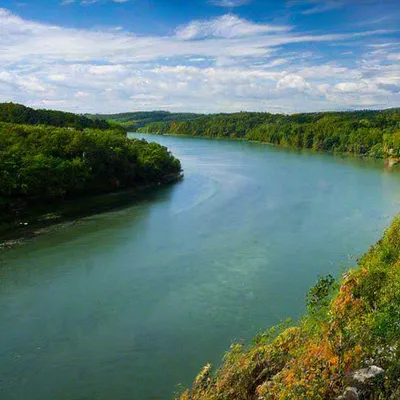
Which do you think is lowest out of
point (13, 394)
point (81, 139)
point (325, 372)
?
point (13, 394)

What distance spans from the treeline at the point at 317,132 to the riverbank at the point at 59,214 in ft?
117

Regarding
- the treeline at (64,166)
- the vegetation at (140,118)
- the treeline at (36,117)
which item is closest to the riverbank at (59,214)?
the treeline at (64,166)

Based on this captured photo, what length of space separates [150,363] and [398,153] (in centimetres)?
4794

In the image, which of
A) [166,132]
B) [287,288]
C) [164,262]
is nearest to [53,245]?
[164,262]

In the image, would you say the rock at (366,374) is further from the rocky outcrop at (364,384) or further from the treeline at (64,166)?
the treeline at (64,166)

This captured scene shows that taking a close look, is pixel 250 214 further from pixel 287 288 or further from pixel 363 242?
pixel 287 288

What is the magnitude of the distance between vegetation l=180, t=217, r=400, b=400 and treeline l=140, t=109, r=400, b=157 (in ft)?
158

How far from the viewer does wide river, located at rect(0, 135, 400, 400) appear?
9133mm

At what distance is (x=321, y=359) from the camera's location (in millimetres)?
5609

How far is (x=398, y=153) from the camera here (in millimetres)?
50562

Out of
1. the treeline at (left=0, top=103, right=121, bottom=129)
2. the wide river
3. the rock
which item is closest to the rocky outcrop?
the rock

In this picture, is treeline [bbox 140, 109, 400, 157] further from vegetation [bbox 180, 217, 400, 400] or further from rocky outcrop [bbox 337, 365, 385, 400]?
rocky outcrop [bbox 337, 365, 385, 400]

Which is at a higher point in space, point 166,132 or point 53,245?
point 166,132

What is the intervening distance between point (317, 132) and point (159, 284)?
5839cm
